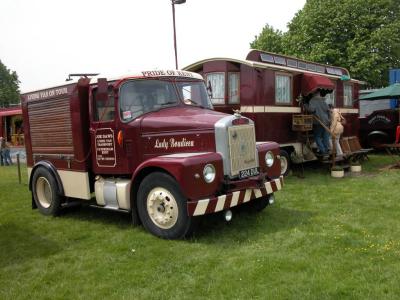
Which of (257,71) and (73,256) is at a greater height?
(257,71)

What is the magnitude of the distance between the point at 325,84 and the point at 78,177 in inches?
287

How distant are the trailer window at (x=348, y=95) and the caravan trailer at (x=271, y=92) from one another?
5.72ft

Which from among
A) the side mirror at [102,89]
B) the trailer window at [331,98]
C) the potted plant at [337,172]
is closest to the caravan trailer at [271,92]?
the trailer window at [331,98]

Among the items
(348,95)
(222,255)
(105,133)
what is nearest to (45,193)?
(105,133)

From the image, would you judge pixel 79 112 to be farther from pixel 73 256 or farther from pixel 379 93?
pixel 379 93

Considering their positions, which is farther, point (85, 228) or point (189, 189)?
point (85, 228)

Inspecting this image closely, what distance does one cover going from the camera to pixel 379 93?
51.6 ft

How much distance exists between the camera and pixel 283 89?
12102 millimetres

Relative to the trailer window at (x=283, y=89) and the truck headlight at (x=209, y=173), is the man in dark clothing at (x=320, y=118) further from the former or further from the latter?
the truck headlight at (x=209, y=173)

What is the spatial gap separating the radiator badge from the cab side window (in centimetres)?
98

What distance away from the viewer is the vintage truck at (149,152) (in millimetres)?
6297

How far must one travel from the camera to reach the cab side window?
735cm

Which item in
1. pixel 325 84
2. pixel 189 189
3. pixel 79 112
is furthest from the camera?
pixel 325 84

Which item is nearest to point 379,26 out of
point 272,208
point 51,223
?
point 272,208
